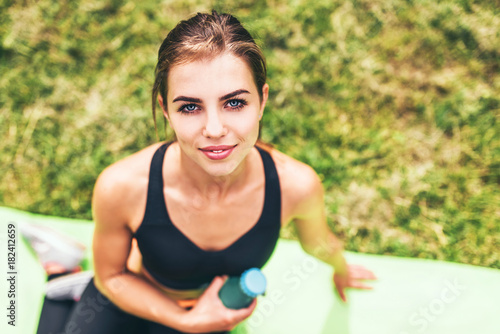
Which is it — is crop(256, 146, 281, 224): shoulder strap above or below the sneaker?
above

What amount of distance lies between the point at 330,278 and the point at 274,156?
101 cm

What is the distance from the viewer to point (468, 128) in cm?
279

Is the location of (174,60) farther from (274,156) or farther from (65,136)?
(65,136)

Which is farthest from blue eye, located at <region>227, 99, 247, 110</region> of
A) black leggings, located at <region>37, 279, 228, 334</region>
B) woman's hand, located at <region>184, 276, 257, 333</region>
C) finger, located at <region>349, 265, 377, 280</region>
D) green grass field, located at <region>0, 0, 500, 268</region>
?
green grass field, located at <region>0, 0, 500, 268</region>

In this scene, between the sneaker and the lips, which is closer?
the lips

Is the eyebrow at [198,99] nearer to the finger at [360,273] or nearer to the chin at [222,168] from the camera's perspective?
the chin at [222,168]

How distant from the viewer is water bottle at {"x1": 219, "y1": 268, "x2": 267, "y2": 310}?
143cm

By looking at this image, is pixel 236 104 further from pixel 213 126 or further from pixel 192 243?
pixel 192 243

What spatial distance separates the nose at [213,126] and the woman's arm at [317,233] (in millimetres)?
466

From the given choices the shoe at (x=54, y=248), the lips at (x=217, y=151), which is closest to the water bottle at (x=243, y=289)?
the lips at (x=217, y=151)

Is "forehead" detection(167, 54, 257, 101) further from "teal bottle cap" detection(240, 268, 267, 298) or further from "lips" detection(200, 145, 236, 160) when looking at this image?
"teal bottle cap" detection(240, 268, 267, 298)

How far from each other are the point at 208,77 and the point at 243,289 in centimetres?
Answer: 73

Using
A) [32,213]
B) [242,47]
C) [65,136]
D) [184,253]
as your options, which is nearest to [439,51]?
[242,47]

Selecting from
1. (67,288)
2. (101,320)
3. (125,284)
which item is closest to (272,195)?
(125,284)
